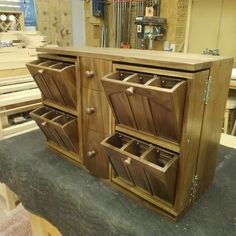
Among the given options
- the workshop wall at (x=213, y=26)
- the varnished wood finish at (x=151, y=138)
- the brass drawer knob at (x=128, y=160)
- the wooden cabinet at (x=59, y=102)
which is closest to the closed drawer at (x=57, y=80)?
the wooden cabinet at (x=59, y=102)

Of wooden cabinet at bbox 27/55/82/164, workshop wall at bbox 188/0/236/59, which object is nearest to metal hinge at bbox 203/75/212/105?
wooden cabinet at bbox 27/55/82/164

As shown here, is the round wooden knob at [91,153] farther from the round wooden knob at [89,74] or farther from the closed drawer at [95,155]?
the round wooden knob at [89,74]

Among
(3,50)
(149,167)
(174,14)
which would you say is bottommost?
(149,167)

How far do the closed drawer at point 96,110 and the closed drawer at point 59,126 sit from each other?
9 cm

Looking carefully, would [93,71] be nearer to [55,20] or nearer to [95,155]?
[95,155]

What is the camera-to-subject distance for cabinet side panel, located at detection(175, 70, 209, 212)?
63cm

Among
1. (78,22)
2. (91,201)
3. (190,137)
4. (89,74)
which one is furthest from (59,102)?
(78,22)

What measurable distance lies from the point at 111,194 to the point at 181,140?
1.24 ft

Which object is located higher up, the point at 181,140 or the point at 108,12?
the point at 108,12

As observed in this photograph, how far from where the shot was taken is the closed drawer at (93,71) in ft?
2.71

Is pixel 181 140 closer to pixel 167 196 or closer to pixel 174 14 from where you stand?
pixel 167 196

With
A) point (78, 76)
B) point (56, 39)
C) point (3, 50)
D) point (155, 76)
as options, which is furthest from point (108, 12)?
point (155, 76)

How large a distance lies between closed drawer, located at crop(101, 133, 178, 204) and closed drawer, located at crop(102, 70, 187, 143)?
6 centimetres

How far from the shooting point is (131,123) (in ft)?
2.59
